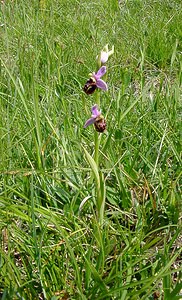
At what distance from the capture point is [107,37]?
2180 millimetres

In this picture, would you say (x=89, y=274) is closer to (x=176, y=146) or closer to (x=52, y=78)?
(x=176, y=146)

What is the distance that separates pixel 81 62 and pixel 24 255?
1.06 m

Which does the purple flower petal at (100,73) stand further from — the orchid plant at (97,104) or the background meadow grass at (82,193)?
the background meadow grass at (82,193)

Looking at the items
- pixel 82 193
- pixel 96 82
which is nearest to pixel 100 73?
pixel 96 82

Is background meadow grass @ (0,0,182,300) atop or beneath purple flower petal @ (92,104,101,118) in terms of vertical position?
beneath

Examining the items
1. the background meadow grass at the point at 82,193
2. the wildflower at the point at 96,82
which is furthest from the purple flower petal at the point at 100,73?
the background meadow grass at the point at 82,193

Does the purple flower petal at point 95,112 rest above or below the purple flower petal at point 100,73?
below

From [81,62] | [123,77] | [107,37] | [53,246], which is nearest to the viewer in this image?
[53,246]

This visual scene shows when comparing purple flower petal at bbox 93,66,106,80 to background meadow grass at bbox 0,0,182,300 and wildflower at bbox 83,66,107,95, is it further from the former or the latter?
background meadow grass at bbox 0,0,182,300

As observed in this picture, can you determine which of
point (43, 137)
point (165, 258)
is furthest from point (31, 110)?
point (165, 258)

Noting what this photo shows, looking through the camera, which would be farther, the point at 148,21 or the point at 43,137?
the point at 148,21

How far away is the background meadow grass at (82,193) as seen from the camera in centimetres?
89

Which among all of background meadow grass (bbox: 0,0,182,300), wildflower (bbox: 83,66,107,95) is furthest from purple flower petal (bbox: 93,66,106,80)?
background meadow grass (bbox: 0,0,182,300)

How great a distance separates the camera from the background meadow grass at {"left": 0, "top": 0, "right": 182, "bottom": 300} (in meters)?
0.89
